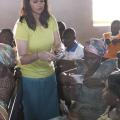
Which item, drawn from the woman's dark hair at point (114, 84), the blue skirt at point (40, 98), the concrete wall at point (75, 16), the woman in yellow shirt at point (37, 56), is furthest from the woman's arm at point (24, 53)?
the concrete wall at point (75, 16)

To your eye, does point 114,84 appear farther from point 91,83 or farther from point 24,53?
point 24,53

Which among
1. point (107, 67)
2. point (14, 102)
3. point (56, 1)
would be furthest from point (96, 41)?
point (56, 1)

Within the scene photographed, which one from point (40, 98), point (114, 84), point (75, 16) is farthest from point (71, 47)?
Result: point (75, 16)

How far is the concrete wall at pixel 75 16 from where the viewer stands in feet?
19.9

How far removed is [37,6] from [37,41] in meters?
0.25

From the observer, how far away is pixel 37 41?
2729 millimetres

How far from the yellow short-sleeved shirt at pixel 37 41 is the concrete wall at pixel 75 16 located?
3.30 meters

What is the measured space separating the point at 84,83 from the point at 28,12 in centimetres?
67

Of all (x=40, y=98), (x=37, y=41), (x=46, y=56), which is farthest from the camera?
(x=40, y=98)

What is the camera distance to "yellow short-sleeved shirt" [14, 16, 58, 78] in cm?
270

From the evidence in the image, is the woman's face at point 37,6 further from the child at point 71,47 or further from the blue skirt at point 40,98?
the child at point 71,47

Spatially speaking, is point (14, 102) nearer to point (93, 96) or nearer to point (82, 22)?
point (93, 96)

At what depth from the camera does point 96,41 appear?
9.18 ft

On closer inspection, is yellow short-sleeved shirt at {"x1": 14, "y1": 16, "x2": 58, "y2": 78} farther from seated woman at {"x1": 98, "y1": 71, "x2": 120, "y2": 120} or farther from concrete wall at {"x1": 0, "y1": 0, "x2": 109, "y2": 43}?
concrete wall at {"x1": 0, "y1": 0, "x2": 109, "y2": 43}
